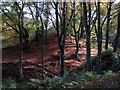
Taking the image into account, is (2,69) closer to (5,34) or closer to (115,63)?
(5,34)

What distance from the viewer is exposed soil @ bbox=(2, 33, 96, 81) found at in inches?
845

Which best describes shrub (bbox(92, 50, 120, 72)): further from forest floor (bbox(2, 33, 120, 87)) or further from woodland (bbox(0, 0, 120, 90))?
forest floor (bbox(2, 33, 120, 87))

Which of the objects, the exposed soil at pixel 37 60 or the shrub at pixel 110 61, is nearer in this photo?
the shrub at pixel 110 61

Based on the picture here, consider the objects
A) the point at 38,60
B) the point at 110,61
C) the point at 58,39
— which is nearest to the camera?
the point at 58,39

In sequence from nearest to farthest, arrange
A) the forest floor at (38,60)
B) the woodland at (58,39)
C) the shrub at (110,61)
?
1. the woodland at (58,39)
2. the shrub at (110,61)
3. the forest floor at (38,60)

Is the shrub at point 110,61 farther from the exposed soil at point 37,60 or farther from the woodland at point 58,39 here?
the exposed soil at point 37,60

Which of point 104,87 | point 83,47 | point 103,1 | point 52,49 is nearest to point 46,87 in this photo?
point 104,87

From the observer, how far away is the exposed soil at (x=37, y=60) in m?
21.5

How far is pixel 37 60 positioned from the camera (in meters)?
27.8

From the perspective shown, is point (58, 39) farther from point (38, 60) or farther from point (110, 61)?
point (38, 60)

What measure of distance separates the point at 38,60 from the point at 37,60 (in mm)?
110

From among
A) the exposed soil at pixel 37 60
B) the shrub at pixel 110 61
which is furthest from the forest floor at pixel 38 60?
the shrub at pixel 110 61

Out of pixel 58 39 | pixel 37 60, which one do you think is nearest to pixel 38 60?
pixel 37 60

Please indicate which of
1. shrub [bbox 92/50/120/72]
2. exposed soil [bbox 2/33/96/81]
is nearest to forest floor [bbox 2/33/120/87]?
exposed soil [bbox 2/33/96/81]
